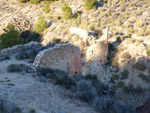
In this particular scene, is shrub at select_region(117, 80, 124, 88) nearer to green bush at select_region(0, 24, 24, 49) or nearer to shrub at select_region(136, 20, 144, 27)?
shrub at select_region(136, 20, 144, 27)

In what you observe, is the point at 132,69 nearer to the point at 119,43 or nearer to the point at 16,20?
the point at 119,43

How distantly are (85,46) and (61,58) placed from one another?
12.8m

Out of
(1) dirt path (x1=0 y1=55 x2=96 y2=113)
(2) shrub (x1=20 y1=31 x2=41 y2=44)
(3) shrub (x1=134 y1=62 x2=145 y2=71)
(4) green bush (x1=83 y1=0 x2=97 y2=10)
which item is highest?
(4) green bush (x1=83 y1=0 x2=97 y2=10)

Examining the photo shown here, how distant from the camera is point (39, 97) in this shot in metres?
5.50

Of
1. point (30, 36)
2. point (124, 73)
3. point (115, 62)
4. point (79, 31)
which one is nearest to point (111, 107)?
point (124, 73)

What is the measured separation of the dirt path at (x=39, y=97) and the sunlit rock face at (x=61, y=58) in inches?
87.2

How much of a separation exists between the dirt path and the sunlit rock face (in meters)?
2.22

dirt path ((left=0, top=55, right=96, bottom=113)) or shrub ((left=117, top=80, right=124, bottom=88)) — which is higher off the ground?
dirt path ((left=0, top=55, right=96, bottom=113))

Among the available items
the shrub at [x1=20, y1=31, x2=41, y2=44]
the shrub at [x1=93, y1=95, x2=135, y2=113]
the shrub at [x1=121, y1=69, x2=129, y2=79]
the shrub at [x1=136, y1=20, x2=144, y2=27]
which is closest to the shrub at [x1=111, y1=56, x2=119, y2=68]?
the shrub at [x1=121, y1=69, x2=129, y2=79]

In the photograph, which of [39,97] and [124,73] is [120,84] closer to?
[124,73]

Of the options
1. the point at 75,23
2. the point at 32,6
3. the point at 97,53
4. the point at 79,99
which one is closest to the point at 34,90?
the point at 79,99

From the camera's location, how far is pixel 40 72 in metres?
8.40

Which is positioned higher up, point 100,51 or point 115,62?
point 100,51

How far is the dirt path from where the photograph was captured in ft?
15.9
